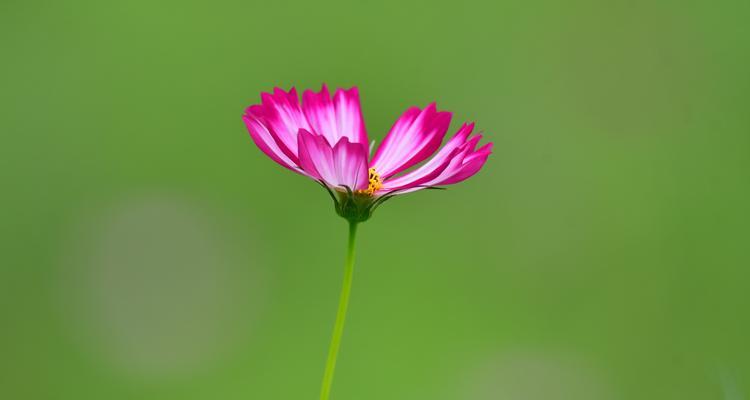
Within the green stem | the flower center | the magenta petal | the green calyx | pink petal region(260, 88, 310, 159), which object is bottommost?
the green stem

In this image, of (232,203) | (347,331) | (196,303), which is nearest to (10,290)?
(196,303)

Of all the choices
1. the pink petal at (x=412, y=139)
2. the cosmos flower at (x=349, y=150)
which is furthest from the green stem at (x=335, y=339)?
the pink petal at (x=412, y=139)

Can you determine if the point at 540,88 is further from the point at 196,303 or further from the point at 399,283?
the point at 196,303

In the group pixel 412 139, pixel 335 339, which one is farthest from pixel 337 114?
pixel 335 339

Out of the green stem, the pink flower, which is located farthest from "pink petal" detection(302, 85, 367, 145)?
the green stem

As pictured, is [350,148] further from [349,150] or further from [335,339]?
[335,339]

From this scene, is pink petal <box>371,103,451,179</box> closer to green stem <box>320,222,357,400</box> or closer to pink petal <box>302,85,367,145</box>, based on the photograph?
pink petal <box>302,85,367,145</box>
